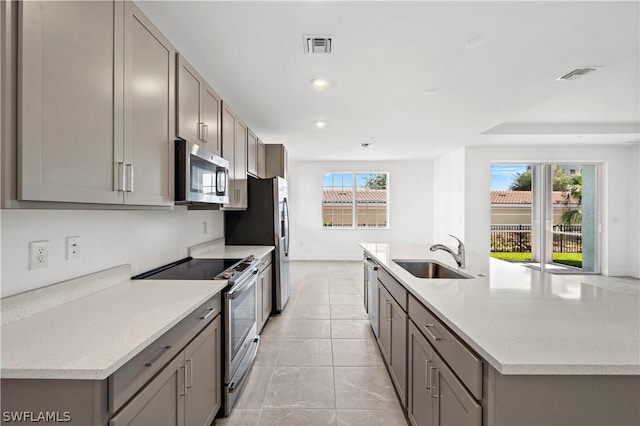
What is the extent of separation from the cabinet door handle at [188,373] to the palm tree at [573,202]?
715 centimetres

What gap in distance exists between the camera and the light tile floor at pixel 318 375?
1.99 metres

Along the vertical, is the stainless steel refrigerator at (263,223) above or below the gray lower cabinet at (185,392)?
above

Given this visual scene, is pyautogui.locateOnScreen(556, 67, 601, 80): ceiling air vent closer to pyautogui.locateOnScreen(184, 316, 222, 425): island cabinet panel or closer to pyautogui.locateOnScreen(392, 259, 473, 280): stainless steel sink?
pyautogui.locateOnScreen(392, 259, 473, 280): stainless steel sink

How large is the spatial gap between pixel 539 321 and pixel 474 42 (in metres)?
1.93

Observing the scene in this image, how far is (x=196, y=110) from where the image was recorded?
7.30ft

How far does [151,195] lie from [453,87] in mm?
2862

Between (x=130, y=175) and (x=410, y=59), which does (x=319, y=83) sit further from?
(x=130, y=175)

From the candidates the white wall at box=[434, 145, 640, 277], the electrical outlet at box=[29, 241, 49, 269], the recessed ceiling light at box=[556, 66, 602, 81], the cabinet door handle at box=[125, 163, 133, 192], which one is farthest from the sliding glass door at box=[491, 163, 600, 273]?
the electrical outlet at box=[29, 241, 49, 269]

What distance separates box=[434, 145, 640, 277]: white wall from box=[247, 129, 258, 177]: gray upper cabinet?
14.1ft

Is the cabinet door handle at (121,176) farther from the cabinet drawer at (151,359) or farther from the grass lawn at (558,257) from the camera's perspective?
the grass lawn at (558,257)

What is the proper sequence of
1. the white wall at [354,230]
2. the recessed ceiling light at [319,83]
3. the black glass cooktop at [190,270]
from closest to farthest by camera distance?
the black glass cooktop at [190,270] < the recessed ceiling light at [319,83] < the white wall at [354,230]

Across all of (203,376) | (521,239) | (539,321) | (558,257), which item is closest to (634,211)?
(558,257)

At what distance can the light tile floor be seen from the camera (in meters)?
1.99

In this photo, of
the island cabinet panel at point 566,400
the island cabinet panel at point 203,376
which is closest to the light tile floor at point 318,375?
the island cabinet panel at point 203,376
